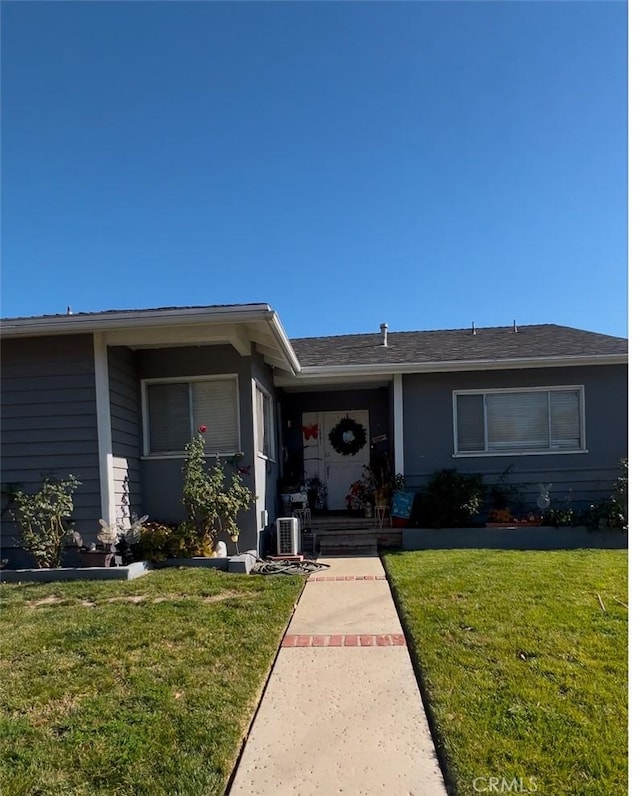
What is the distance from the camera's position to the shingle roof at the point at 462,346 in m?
9.30

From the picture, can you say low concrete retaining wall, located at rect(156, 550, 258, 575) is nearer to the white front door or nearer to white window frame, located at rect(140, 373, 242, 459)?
white window frame, located at rect(140, 373, 242, 459)

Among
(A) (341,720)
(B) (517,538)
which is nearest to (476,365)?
(B) (517,538)

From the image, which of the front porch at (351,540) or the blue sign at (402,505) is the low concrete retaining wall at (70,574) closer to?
the front porch at (351,540)

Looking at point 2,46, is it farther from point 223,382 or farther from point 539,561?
point 539,561

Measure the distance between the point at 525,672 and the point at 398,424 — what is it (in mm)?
6072

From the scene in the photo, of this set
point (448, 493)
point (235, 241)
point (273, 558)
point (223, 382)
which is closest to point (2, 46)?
point (223, 382)

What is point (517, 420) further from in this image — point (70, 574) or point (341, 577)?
point (70, 574)

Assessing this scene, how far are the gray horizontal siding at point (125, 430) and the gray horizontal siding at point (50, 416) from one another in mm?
268

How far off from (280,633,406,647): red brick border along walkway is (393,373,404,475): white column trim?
5.06 meters

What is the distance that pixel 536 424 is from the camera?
9406 millimetres

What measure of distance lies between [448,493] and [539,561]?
1999 mm

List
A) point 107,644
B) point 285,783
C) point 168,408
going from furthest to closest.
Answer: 1. point 168,408
2. point 107,644
3. point 285,783

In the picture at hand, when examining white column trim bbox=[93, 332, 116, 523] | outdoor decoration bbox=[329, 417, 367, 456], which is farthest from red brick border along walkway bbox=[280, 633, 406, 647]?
outdoor decoration bbox=[329, 417, 367, 456]

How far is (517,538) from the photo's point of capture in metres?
8.31
